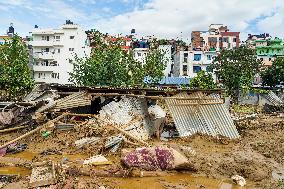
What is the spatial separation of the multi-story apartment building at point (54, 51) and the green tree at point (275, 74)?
28401 mm

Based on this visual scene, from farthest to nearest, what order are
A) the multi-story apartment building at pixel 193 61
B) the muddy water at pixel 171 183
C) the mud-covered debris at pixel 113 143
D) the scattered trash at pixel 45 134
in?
1. the multi-story apartment building at pixel 193 61
2. the scattered trash at pixel 45 134
3. the mud-covered debris at pixel 113 143
4. the muddy water at pixel 171 183

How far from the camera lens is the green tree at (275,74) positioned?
53.9 metres

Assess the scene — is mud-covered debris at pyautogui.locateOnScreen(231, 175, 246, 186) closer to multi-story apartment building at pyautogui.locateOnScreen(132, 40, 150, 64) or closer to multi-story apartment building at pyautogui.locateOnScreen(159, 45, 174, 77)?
multi-story apartment building at pyautogui.locateOnScreen(159, 45, 174, 77)

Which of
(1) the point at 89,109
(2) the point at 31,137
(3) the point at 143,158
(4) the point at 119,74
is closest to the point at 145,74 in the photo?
(4) the point at 119,74

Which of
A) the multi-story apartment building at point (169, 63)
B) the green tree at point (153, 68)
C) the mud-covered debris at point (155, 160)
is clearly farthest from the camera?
the multi-story apartment building at point (169, 63)

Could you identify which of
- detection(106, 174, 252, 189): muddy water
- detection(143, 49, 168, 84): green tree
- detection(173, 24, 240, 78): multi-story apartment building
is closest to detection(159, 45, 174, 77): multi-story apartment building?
detection(173, 24, 240, 78): multi-story apartment building

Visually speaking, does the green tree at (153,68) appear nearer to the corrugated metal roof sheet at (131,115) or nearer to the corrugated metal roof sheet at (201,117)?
the corrugated metal roof sheet at (201,117)

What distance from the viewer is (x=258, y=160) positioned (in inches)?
481

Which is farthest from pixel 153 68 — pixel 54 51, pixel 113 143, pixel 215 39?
pixel 215 39

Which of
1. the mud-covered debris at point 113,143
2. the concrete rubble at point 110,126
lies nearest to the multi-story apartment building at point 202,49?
the concrete rubble at point 110,126

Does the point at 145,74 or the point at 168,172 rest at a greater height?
the point at 145,74

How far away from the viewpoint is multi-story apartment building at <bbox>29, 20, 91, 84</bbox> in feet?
180

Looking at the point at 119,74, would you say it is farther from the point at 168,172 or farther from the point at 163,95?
the point at 168,172

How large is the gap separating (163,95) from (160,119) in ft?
4.26
